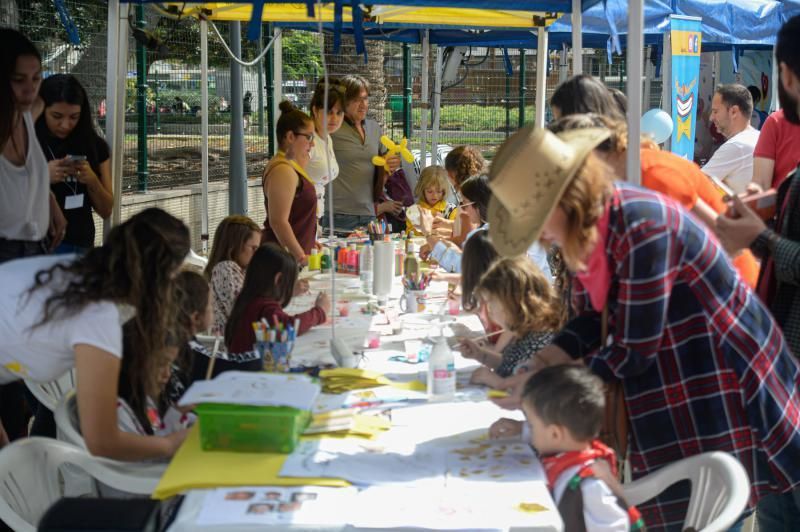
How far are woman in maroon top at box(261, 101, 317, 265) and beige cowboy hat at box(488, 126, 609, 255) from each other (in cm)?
271

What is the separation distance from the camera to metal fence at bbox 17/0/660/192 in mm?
7762

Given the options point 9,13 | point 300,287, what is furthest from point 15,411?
point 9,13

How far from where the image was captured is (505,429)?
232 centimetres

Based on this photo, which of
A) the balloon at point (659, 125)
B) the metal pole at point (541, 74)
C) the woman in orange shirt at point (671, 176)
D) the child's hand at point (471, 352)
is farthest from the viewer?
the balloon at point (659, 125)

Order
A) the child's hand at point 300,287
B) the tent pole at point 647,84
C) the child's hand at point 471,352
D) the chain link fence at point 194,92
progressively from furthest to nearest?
the tent pole at point 647,84, the chain link fence at point 194,92, the child's hand at point 300,287, the child's hand at point 471,352

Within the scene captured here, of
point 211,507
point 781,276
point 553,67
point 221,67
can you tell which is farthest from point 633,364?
point 553,67

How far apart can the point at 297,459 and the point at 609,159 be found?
1190 millimetres

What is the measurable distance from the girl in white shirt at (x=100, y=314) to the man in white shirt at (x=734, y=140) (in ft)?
14.9

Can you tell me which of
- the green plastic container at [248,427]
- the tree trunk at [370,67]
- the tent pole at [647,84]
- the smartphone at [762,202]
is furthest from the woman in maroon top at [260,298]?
the tent pole at [647,84]

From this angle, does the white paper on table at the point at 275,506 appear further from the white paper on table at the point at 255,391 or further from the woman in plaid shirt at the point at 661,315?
the woman in plaid shirt at the point at 661,315

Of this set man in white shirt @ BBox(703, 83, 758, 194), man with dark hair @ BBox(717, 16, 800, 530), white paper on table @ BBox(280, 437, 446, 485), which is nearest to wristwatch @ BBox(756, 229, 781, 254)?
man with dark hair @ BBox(717, 16, 800, 530)

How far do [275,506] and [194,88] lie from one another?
7.87 meters

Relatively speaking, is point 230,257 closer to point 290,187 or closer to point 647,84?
point 290,187

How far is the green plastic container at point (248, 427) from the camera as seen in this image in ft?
7.09
